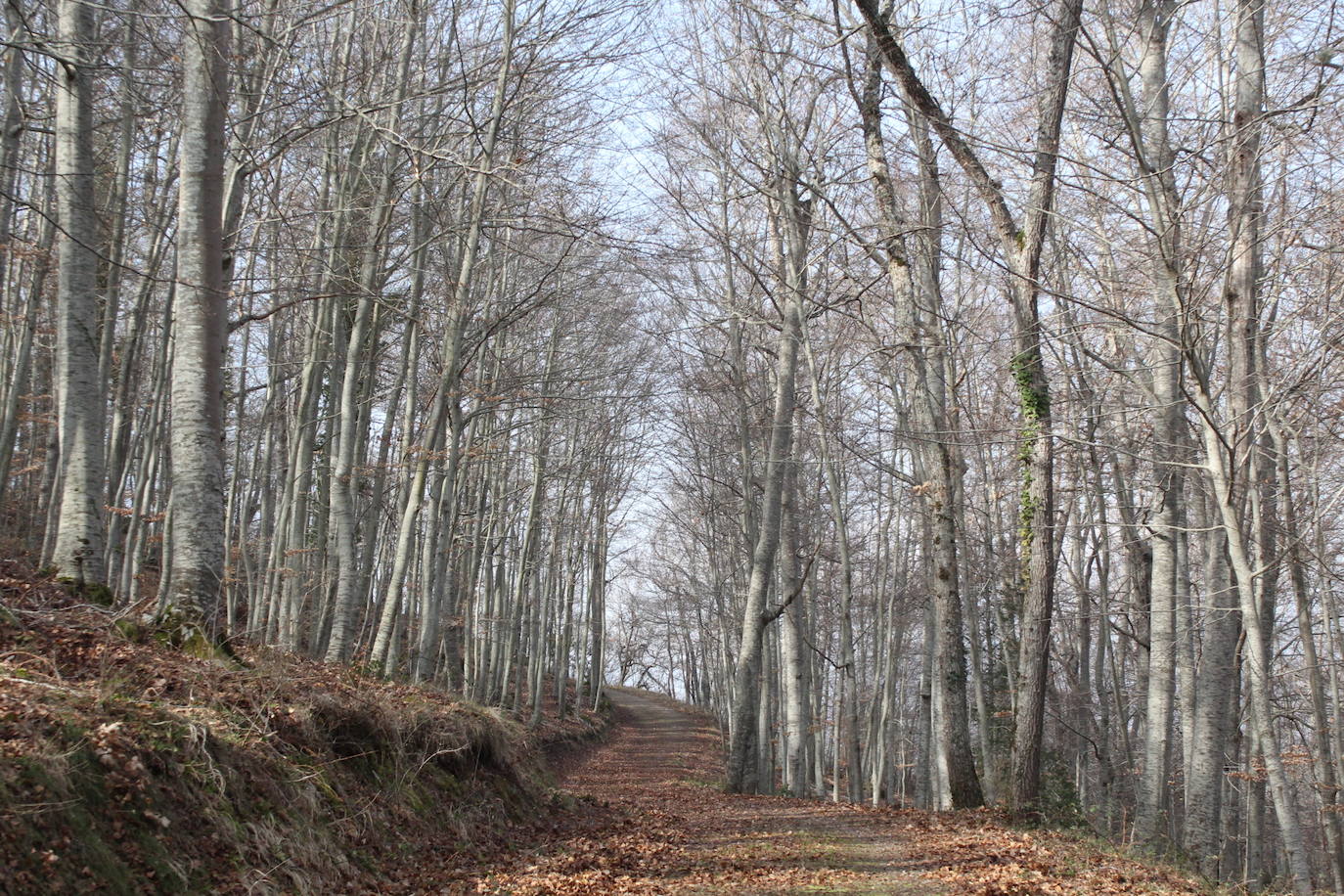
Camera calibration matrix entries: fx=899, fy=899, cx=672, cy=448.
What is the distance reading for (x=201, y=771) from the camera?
4652 millimetres

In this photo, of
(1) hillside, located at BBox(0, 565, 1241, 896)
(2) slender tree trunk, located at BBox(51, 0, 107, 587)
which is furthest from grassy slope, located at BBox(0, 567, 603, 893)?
(2) slender tree trunk, located at BBox(51, 0, 107, 587)

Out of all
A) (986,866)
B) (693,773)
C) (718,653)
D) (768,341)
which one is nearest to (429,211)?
(768,341)

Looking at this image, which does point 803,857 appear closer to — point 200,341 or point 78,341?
point 200,341

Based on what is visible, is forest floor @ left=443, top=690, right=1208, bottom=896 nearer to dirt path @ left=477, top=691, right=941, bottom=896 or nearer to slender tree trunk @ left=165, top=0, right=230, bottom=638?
dirt path @ left=477, top=691, right=941, bottom=896

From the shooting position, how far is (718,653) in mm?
31875

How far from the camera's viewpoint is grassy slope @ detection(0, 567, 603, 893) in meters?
3.73

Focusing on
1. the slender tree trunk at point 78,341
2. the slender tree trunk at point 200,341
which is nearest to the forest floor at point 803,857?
the slender tree trunk at point 200,341

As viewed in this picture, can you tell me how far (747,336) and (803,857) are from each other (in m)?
11.9

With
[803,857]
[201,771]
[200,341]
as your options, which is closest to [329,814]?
[201,771]

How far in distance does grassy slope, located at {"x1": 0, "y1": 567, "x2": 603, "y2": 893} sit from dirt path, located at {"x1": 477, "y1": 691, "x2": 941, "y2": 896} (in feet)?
2.98

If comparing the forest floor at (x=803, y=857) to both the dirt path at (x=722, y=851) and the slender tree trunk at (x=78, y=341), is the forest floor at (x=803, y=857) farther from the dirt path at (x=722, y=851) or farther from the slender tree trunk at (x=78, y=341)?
the slender tree trunk at (x=78, y=341)

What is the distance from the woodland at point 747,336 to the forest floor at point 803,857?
69.5 inches

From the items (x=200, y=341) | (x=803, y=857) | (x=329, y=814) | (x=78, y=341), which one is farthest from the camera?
(x=803, y=857)

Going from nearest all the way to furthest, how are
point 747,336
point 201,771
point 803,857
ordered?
point 201,771
point 803,857
point 747,336
